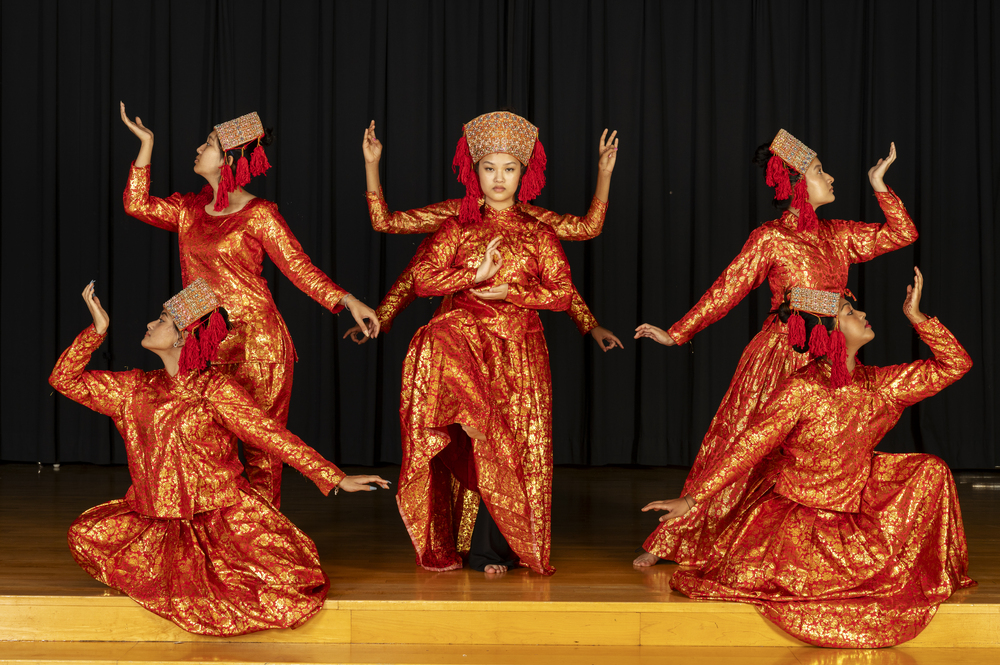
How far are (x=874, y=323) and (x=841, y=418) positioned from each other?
9.52ft

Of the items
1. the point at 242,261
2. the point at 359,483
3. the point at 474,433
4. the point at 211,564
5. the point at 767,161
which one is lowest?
the point at 211,564

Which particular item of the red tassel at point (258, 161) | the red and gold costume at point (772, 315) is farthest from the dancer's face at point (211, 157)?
the red and gold costume at point (772, 315)

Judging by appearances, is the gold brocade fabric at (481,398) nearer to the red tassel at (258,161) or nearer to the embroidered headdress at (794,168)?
the red tassel at (258,161)

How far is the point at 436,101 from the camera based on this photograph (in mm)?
5695

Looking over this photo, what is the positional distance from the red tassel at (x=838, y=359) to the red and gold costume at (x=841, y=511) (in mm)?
26

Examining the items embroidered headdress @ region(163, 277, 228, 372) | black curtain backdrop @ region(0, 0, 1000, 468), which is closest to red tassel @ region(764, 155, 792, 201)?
embroidered headdress @ region(163, 277, 228, 372)

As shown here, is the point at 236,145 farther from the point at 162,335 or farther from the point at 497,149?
the point at 497,149

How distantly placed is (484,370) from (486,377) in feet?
0.08

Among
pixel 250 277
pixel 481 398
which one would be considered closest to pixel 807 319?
pixel 481 398

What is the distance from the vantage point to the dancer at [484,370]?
10.6 ft

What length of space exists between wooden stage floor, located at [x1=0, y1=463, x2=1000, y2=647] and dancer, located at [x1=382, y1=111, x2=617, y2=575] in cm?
19

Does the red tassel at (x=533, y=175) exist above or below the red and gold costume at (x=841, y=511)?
above

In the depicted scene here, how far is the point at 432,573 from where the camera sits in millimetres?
3264

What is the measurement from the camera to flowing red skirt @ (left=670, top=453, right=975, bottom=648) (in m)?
2.89
